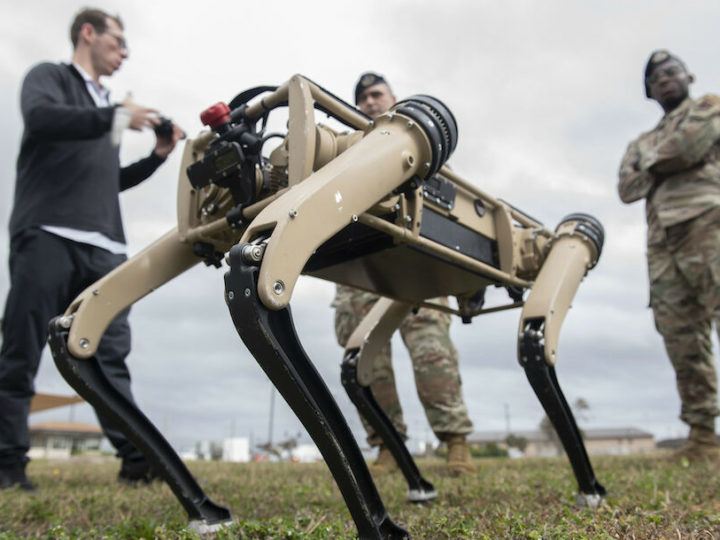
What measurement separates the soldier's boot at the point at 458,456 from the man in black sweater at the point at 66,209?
1809mm

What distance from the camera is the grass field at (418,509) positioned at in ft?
5.37

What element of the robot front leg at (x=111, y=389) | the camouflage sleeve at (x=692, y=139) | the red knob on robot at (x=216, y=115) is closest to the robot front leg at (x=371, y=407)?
the robot front leg at (x=111, y=389)

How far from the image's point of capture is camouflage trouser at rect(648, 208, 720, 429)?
3.95 m

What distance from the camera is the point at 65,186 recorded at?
3.12 meters

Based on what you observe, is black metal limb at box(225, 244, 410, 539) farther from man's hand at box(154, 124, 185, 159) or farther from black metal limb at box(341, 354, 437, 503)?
man's hand at box(154, 124, 185, 159)

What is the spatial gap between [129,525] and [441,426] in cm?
230

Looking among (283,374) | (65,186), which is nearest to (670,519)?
(283,374)

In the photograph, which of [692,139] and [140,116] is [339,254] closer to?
[140,116]

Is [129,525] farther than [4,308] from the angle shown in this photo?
No

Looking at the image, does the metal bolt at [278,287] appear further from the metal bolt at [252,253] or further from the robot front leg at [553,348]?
the robot front leg at [553,348]

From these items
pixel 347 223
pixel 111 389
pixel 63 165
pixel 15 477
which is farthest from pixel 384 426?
pixel 63 165

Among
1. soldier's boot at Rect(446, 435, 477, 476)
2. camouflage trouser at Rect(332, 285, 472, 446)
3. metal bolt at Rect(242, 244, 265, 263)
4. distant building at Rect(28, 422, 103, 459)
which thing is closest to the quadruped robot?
metal bolt at Rect(242, 244, 265, 263)

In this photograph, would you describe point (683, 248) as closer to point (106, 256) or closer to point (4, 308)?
point (106, 256)

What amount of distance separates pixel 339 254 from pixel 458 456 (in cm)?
216
